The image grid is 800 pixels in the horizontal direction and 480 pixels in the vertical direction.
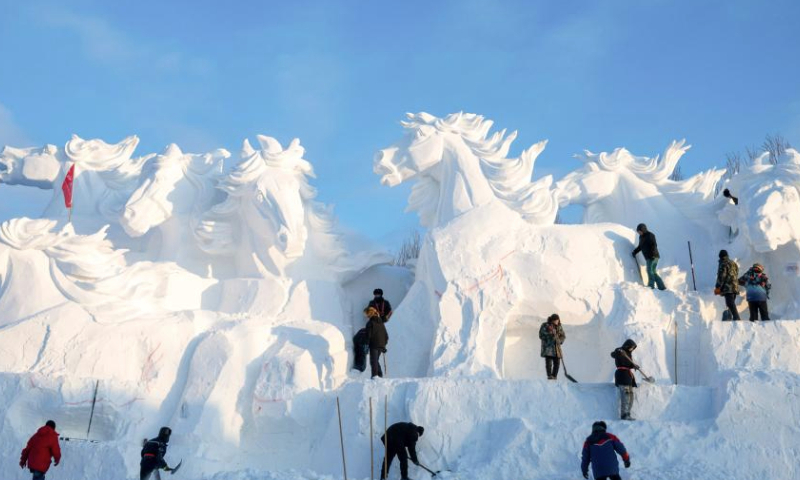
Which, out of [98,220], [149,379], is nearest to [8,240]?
[98,220]

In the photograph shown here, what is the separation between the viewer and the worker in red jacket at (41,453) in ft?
34.1

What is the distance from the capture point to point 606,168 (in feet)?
46.3

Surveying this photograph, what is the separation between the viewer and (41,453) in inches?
410

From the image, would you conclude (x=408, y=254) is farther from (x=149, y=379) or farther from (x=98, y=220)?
(x=149, y=379)

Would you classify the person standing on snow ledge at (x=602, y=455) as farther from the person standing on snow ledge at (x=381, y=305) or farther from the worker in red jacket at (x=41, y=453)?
the worker in red jacket at (x=41, y=453)

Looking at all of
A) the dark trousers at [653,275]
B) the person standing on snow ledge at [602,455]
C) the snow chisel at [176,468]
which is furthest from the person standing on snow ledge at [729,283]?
the snow chisel at [176,468]

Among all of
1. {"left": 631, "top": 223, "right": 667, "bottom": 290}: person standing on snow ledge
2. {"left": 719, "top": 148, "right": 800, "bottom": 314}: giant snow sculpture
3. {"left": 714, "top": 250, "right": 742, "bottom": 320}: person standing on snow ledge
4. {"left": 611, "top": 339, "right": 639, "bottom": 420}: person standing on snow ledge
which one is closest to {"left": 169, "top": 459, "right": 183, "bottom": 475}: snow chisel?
{"left": 611, "top": 339, "right": 639, "bottom": 420}: person standing on snow ledge

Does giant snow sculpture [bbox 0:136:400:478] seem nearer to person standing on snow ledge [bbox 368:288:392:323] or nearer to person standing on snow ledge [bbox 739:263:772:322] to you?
person standing on snow ledge [bbox 368:288:392:323]

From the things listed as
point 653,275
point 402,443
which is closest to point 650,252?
point 653,275

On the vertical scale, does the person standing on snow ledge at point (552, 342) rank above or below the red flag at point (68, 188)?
below

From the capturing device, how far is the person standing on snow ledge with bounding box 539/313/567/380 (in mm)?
11466

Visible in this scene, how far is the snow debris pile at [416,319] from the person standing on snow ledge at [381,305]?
1.48 feet

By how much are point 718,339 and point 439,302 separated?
324cm

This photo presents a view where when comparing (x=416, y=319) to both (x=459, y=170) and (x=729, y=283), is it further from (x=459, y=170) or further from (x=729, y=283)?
(x=729, y=283)
